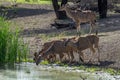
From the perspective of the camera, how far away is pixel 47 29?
26.8 m

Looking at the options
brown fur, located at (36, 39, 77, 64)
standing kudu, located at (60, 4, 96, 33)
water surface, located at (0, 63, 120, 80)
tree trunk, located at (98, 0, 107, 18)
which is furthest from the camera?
tree trunk, located at (98, 0, 107, 18)

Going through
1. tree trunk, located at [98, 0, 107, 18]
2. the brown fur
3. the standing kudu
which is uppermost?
the brown fur

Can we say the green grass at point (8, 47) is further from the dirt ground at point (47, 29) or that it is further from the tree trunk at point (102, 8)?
the tree trunk at point (102, 8)

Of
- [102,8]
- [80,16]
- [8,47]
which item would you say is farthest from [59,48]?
[102,8]

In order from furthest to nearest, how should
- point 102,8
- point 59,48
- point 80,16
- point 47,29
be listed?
1. point 102,8
2. point 47,29
3. point 80,16
4. point 59,48

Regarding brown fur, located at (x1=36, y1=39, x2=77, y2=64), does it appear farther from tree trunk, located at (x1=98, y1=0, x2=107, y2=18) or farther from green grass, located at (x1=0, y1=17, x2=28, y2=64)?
tree trunk, located at (x1=98, y1=0, x2=107, y2=18)

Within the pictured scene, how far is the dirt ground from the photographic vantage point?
59.5 feet

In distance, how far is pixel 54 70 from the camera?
53.6 feet

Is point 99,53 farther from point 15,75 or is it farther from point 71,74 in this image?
point 15,75

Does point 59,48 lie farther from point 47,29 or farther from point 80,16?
point 47,29

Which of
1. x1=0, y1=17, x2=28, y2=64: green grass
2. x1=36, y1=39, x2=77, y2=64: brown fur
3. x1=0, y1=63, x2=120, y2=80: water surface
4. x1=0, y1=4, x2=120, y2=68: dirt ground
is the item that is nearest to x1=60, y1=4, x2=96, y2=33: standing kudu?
x1=0, y1=4, x2=120, y2=68: dirt ground

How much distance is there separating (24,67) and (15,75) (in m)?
1.76

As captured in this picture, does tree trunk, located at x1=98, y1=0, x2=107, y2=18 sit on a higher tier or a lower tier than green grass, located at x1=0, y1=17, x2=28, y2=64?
lower

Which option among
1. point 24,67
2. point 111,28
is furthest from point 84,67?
point 111,28
